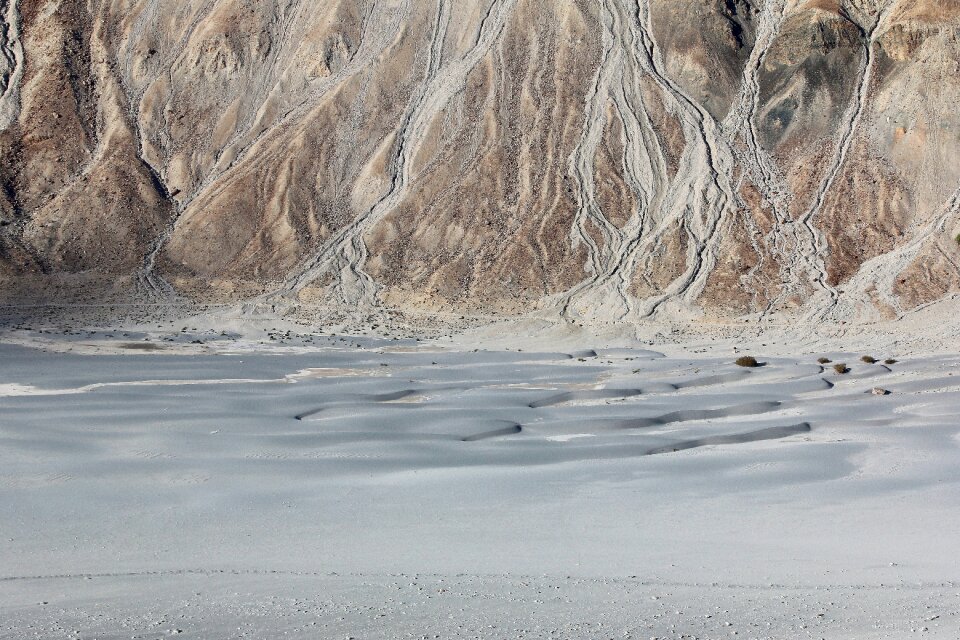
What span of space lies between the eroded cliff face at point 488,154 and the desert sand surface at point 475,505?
13419 mm

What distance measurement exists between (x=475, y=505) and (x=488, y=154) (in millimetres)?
31417

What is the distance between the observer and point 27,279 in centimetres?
3894

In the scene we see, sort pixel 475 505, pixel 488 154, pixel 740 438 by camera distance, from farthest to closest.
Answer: pixel 488 154 < pixel 740 438 < pixel 475 505

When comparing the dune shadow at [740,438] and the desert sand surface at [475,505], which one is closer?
the desert sand surface at [475,505]

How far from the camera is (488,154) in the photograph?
43.5 meters

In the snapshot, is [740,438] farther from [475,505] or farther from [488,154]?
[488,154]

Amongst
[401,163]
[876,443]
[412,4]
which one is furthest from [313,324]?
[876,443]

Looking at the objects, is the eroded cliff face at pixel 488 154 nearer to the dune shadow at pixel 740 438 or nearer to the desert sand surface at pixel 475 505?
the desert sand surface at pixel 475 505

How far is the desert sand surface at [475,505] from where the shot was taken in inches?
373

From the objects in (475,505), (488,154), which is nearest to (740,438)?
(475,505)

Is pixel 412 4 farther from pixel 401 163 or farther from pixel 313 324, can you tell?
pixel 313 324

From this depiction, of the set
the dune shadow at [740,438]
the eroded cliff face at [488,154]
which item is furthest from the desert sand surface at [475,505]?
the eroded cliff face at [488,154]

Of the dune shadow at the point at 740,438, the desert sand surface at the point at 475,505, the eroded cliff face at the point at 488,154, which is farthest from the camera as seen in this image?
the eroded cliff face at the point at 488,154

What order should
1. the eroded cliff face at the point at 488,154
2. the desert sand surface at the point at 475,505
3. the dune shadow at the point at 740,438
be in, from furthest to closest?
the eroded cliff face at the point at 488,154
the dune shadow at the point at 740,438
the desert sand surface at the point at 475,505
